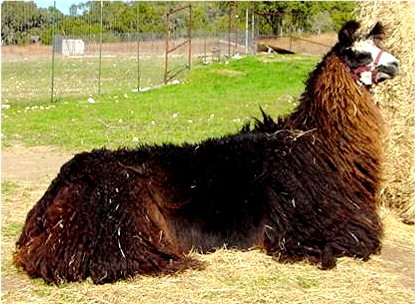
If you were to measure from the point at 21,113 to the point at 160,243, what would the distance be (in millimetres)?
11592

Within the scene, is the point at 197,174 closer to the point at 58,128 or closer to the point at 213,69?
the point at 58,128

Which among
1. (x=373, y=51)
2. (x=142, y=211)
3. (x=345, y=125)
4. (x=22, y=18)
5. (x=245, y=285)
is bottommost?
(x=245, y=285)

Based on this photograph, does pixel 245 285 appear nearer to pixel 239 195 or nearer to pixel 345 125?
pixel 239 195

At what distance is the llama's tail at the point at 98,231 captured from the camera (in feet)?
15.9

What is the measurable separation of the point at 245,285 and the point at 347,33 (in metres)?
2.36

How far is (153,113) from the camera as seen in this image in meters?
15.3

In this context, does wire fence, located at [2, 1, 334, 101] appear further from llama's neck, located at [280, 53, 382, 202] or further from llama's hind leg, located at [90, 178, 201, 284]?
llama's hind leg, located at [90, 178, 201, 284]

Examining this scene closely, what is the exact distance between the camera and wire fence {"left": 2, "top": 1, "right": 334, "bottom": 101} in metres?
23.2

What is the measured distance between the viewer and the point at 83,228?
4.88m

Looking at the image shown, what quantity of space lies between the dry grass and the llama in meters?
0.09

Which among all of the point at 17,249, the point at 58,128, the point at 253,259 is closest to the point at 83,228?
the point at 17,249

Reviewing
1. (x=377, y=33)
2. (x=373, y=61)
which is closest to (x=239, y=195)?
(x=373, y=61)

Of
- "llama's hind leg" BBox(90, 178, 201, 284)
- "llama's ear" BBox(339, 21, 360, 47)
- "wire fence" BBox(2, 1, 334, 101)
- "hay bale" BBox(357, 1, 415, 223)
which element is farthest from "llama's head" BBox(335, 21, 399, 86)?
"wire fence" BBox(2, 1, 334, 101)

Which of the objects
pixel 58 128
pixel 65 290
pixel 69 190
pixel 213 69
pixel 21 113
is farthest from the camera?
pixel 213 69
